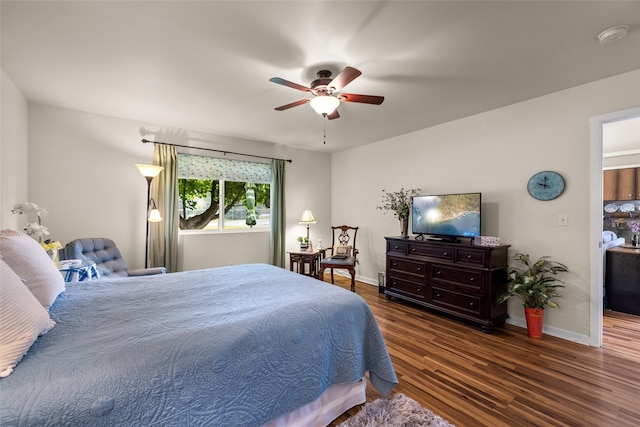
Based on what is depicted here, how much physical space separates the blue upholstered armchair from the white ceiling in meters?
1.61

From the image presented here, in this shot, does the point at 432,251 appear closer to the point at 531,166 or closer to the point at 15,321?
the point at 531,166

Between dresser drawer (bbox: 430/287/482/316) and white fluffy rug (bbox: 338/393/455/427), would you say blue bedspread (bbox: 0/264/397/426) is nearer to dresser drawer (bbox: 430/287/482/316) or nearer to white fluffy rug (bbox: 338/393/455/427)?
white fluffy rug (bbox: 338/393/455/427)

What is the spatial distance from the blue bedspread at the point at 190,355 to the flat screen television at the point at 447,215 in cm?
214

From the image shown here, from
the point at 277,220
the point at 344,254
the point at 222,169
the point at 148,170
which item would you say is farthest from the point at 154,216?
the point at 344,254

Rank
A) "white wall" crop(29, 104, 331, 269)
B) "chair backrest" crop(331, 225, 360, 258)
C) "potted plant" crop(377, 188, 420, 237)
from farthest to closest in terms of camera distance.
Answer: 1. "chair backrest" crop(331, 225, 360, 258)
2. "potted plant" crop(377, 188, 420, 237)
3. "white wall" crop(29, 104, 331, 269)

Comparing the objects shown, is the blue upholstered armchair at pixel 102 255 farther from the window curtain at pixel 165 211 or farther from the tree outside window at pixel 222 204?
the tree outside window at pixel 222 204

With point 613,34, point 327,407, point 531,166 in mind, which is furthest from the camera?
point 531,166

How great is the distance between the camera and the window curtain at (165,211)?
384 cm

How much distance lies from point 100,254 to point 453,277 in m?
4.16

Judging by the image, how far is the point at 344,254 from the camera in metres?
4.71

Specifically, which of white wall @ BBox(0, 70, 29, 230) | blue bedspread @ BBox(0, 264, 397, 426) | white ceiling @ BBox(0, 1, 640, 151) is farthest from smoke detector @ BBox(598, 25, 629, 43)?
white wall @ BBox(0, 70, 29, 230)

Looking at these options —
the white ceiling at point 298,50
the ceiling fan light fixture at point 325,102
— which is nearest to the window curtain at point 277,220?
the white ceiling at point 298,50

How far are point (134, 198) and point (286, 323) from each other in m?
3.42

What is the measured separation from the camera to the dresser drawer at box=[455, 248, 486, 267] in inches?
119
